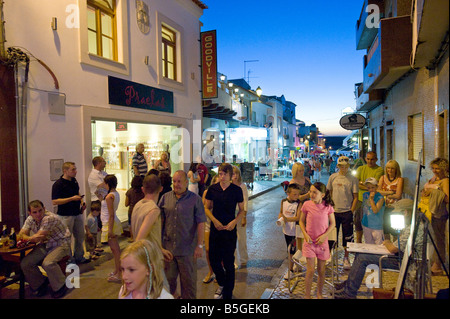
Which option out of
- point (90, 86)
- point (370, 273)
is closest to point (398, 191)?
point (370, 273)

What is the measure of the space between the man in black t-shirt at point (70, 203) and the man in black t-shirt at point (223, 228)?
2.79 meters

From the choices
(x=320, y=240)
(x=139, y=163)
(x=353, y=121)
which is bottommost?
(x=320, y=240)

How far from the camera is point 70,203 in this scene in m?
5.77

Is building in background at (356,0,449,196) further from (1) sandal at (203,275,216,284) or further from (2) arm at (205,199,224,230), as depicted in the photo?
(1) sandal at (203,275,216,284)

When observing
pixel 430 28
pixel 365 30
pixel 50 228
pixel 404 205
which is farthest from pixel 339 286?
pixel 365 30

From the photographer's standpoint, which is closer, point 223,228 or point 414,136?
point 223,228

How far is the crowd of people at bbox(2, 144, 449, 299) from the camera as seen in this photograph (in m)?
3.77

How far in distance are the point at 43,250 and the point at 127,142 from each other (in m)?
8.01

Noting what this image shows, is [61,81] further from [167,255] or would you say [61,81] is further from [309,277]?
[309,277]

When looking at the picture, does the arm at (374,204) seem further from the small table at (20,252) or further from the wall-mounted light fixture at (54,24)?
the wall-mounted light fixture at (54,24)

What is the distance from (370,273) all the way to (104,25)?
8.39 metres

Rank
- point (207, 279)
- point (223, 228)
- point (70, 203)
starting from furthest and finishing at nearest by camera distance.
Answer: point (70, 203) → point (207, 279) → point (223, 228)

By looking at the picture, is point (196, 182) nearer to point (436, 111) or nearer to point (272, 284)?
point (272, 284)
